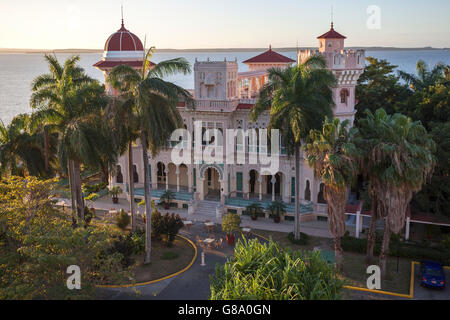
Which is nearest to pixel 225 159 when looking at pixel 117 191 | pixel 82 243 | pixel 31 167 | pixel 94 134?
pixel 117 191

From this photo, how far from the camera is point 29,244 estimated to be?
18984mm

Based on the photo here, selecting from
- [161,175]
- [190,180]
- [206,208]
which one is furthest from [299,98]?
[161,175]

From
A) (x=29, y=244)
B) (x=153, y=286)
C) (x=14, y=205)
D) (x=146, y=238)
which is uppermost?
(x=14, y=205)

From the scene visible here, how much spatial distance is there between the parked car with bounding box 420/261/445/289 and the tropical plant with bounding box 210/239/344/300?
343 inches

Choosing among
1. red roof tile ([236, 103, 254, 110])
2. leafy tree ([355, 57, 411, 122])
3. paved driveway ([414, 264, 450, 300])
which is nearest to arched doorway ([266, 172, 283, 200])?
red roof tile ([236, 103, 254, 110])

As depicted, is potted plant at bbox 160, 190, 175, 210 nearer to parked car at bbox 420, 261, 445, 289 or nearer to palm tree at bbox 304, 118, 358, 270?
palm tree at bbox 304, 118, 358, 270

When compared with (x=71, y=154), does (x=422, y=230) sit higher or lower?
lower

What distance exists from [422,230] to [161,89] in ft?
72.5

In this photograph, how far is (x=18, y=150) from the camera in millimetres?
29750

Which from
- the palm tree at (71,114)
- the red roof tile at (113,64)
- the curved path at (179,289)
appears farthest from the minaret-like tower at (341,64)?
the palm tree at (71,114)

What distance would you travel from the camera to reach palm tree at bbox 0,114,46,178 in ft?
96.6

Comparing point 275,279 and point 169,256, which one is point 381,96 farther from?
point 275,279

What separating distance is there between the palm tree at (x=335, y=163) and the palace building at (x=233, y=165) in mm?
10438
